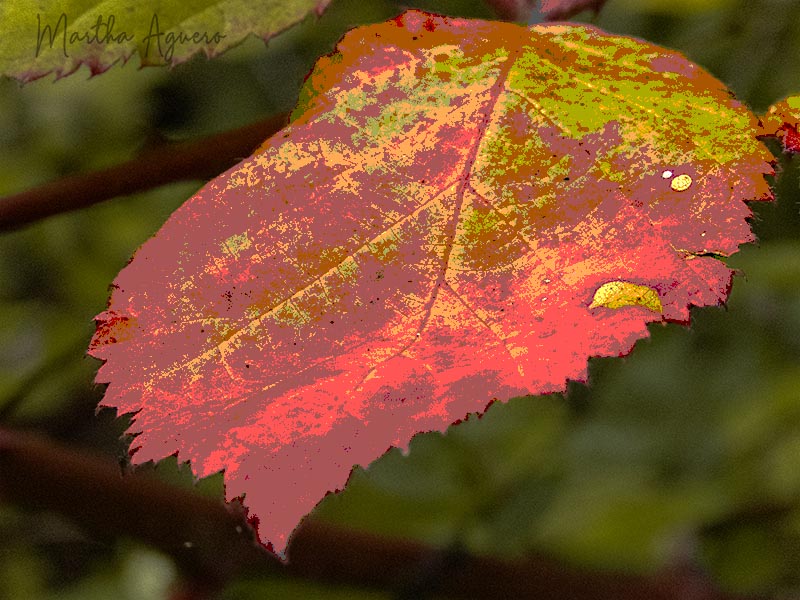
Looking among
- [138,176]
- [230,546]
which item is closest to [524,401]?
[230,546]

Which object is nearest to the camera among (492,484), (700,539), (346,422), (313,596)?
(346,422)

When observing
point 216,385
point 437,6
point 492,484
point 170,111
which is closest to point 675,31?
point 437,6

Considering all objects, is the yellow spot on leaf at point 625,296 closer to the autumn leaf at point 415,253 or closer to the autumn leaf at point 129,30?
the autumn leaf at point 415,253

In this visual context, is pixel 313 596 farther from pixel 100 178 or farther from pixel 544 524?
pixel 100 178

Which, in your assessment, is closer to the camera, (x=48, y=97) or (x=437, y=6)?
(x=437, y=6)

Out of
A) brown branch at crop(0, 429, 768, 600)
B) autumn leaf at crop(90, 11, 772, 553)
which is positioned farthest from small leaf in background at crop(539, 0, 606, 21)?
brown branch at crop(0, 429, 768, 600)
